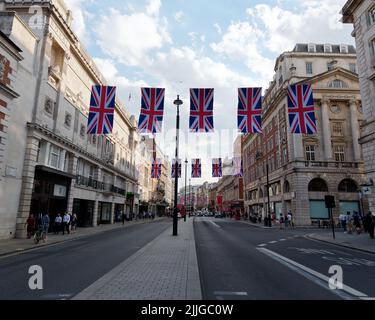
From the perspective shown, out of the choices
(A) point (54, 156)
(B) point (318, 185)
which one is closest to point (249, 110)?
(A) point (54, 156)

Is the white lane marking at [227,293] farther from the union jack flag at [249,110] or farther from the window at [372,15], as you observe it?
the window at [372,15]

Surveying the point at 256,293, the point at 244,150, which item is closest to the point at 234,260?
the point at 256,293

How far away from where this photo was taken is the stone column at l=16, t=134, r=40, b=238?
19000 mm

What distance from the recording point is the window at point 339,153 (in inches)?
1582

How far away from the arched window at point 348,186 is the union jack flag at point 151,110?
33415mm

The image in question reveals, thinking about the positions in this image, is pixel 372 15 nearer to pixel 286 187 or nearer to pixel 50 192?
pixel 286 187

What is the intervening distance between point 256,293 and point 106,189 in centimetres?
3486

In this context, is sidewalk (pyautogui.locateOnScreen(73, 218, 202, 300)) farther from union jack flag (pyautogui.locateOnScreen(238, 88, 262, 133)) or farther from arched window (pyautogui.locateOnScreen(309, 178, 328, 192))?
arched window (pyautogui.locateOnScreen(309, 178, 328, 192))

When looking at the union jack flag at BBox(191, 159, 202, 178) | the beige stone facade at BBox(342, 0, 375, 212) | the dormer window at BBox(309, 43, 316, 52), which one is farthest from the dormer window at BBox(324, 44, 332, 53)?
the union jack flag at BBox(191, 159, 202, 178)

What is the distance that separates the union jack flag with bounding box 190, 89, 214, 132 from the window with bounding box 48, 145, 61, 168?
14.2m

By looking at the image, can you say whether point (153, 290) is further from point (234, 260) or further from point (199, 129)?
point (199, 129)
